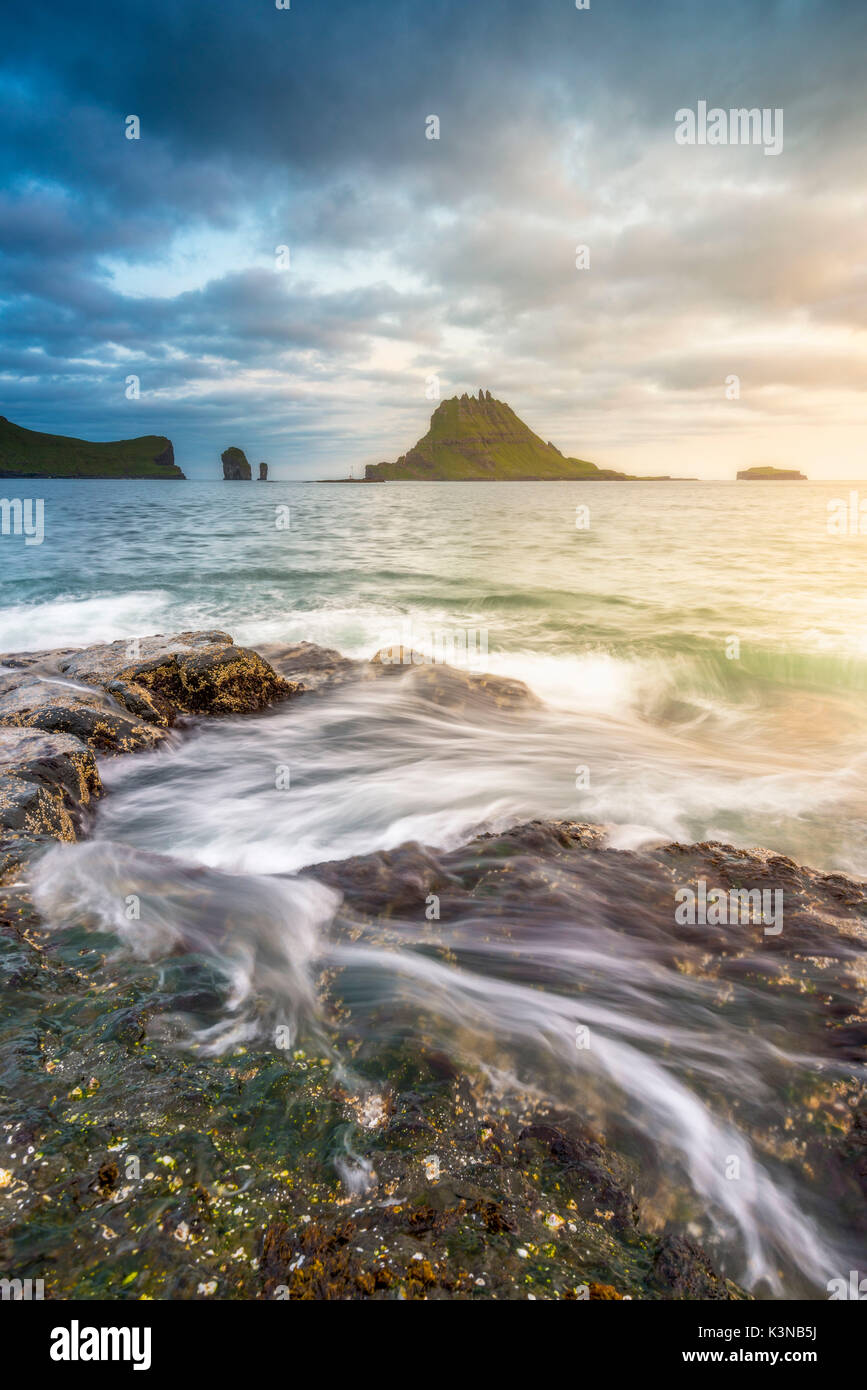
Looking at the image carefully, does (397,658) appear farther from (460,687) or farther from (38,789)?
(38,789)

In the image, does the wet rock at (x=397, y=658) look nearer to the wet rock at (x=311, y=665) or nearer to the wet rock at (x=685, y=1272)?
the wet rock at (x=311, y=665)

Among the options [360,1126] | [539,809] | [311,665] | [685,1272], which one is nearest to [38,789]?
[360,1126]

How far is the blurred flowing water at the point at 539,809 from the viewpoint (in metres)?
3.36

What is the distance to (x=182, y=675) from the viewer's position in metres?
9.88

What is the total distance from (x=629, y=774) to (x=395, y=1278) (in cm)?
687

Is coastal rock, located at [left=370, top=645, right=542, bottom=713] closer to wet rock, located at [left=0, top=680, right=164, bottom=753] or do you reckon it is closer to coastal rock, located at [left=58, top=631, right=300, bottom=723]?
coastal rock, located at [left=58, top=631, right=300, bottom=723]

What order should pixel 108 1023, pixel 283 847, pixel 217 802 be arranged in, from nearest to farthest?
pixel 108 1023
pixel 283 847
pixel 217 802

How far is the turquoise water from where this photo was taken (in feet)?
23.8

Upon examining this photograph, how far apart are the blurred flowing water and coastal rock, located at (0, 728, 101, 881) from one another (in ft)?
0.94

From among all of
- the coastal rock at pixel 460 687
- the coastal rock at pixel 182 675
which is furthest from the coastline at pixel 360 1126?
the coastal rock at pixel 460 687

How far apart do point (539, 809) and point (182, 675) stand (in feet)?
19.7

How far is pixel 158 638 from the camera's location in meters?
11.3
